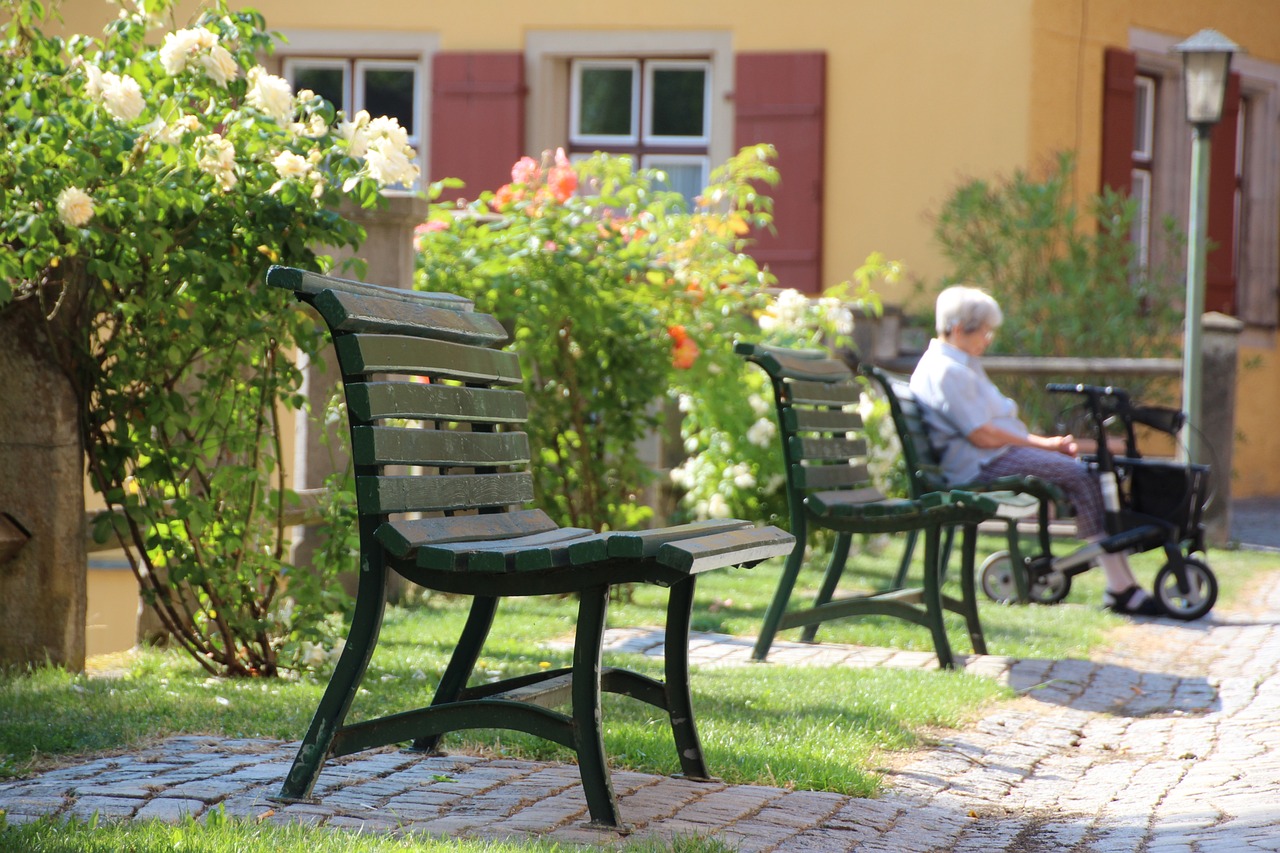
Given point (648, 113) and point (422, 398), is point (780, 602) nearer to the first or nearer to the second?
point (422, 398)

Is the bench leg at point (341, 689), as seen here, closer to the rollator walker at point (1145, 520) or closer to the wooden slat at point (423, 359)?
the wooden slat at point (423, 359)

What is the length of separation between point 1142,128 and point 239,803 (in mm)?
12403

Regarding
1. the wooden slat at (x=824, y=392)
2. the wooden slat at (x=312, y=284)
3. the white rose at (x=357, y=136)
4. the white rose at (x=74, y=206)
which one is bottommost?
the wooden slat at (x=824, y=392)

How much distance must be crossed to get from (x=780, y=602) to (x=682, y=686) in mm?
1830

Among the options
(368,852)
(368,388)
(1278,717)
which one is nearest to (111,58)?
(368,388)

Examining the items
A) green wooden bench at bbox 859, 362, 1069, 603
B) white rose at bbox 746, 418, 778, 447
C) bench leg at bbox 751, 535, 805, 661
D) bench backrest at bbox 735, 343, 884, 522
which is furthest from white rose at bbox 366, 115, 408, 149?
white rose at bbox 746, 418, 778, 447

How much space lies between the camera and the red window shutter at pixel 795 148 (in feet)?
41.4

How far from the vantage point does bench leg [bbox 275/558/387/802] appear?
3.06 metres

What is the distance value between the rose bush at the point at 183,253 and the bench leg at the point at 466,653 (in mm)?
1208

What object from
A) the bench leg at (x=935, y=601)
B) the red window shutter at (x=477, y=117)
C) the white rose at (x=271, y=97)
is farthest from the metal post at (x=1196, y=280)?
the white rose at (x=271, y=97)

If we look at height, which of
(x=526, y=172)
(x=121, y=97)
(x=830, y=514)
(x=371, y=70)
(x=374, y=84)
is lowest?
(x=830, y=514)

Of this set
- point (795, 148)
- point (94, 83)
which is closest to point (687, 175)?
point (795, 148)

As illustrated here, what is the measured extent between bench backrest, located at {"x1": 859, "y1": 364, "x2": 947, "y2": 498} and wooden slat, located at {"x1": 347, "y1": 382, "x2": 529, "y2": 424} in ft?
8.14

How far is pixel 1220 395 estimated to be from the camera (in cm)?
992
